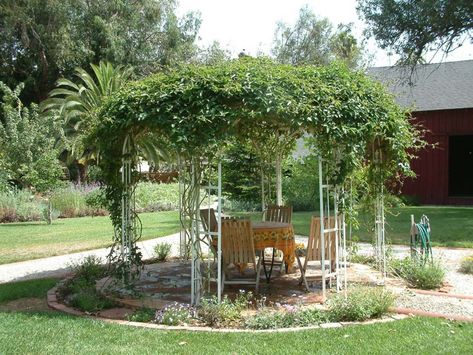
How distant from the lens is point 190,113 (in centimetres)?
636

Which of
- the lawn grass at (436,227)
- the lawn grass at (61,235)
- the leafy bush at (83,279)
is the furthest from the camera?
the lawn grass at (436,227)

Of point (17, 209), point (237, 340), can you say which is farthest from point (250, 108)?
point (17, 209)

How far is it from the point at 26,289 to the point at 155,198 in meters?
16.4

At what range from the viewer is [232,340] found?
17.5 feet

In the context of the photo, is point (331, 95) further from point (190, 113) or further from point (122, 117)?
point (122, 117)

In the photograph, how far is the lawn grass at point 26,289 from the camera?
7625mm

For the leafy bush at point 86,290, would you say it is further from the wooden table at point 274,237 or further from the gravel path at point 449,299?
the gravel path at point 449,299

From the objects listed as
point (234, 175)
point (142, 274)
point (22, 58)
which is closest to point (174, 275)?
point (142, 274)

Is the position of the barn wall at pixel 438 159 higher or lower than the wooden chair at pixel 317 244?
higher

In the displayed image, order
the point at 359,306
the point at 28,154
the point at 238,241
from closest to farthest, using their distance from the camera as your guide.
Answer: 1. the point at 359,306
2. the point at 238,241
3. the point at 28,154

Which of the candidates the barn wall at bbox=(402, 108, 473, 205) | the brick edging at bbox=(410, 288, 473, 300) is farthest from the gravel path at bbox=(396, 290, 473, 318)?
the barn wall at bbox=(402, 108, 473, 205)

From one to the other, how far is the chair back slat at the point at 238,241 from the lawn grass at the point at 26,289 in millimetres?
→ 2798

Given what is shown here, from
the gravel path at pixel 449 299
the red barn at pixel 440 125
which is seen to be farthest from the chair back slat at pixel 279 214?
the red barn at pixel 440 125

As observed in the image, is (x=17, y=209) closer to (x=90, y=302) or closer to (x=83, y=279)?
(x=83, y=279)
